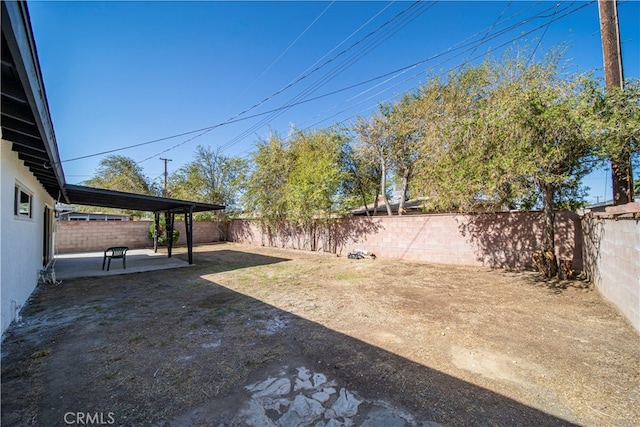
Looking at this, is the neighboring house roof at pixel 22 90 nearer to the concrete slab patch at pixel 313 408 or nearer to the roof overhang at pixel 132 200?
the concrete slab patch at pixel 313 408

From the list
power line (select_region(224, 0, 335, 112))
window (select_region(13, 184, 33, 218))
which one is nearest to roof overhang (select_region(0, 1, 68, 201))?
window (select_region(13, 184, 33, 218))

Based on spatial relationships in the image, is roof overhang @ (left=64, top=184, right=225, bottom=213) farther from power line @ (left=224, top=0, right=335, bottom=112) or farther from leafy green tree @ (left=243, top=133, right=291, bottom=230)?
power line @ (left=224, top=0, right=335, bottom=112)

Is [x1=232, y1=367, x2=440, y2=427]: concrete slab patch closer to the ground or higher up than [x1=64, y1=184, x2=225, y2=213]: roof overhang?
closer to the ground

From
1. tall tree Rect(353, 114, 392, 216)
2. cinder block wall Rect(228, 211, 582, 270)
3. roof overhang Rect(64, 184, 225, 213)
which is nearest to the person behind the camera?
cinder block wall Rect(228, 211, 582, 270)

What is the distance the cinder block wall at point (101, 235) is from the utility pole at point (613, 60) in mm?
18747

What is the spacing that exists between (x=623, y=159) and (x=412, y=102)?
7.83m

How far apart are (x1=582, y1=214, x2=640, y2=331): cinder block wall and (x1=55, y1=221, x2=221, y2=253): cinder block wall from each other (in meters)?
18.4

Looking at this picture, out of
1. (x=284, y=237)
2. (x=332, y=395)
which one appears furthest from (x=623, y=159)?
(x=284, y=237)

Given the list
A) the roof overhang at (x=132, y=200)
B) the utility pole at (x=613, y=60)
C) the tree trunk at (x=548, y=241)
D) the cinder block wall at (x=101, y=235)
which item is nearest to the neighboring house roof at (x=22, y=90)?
the roof overhang at (x=132, y=200)

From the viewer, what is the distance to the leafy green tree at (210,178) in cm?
1728

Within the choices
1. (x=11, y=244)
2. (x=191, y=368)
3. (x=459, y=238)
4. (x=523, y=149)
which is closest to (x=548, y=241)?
(x=459, y=238)

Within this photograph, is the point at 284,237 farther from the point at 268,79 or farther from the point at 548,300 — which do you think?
the point at 548,300

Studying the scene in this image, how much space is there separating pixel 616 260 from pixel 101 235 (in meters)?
19.1

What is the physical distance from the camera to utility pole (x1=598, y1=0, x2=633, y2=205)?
4832 millimetres
